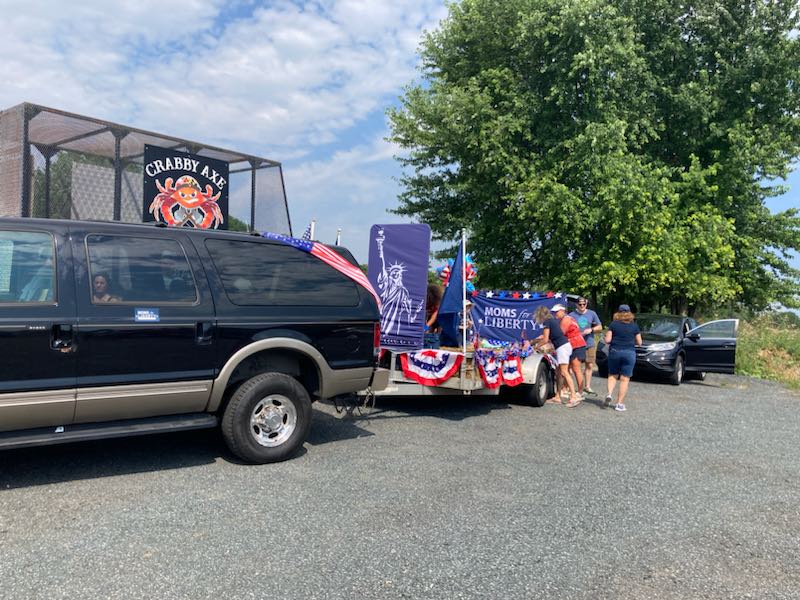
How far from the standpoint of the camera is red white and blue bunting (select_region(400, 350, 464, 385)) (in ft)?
25.2

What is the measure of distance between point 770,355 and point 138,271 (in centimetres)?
1679

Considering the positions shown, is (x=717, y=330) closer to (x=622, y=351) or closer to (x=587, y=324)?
(x=587, y=324)

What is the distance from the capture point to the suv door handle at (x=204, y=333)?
518 cm

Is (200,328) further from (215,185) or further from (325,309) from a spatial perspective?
(215,185)

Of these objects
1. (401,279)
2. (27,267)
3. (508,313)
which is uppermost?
(401,279)

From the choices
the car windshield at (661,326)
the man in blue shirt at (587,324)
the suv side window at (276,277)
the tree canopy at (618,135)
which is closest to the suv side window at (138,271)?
the suv side window at (276,277)

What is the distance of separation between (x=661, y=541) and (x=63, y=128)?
7.82m

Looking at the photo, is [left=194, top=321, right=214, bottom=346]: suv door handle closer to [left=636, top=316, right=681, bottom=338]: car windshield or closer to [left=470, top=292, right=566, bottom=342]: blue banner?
[left=470, top=292, right=566, bottom=342]: blue banner

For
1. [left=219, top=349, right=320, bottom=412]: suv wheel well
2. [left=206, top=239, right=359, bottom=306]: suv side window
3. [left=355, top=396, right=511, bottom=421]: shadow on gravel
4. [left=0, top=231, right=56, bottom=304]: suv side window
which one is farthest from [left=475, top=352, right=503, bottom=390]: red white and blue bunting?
[left=0, top=231, right=56, bottom=304]: suv side window

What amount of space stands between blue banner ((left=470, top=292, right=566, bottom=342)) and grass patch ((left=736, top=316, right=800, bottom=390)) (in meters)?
7.30

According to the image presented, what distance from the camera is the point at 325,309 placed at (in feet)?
19.5

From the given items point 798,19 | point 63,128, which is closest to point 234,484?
point 63,128

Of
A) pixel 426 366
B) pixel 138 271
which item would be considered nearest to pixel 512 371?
pixel 426 366

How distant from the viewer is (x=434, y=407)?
8859 millimetres
